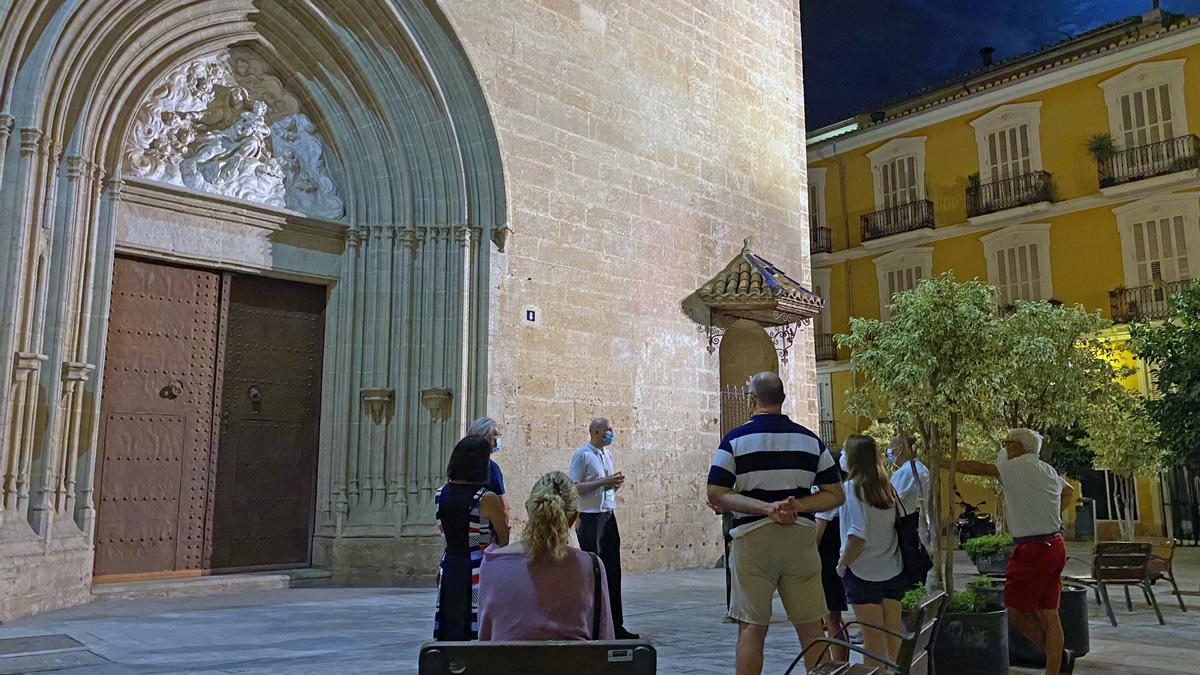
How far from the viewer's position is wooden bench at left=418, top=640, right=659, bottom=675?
7.67 ft

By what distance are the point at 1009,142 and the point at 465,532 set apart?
66.2ft

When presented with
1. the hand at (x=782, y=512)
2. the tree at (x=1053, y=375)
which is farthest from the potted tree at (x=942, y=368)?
the tree at (x=1053, y=375)

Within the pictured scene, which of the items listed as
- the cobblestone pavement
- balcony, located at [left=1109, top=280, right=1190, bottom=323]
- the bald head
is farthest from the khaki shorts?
balcony, located at [left=1109, top=280, right=1190, bottom=323]

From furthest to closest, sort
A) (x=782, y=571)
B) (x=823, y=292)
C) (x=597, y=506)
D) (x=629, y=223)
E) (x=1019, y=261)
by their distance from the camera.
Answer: (x=823, y=292), (x=1019, y=261), (x=629, y=223), (x=597, y=506), (x=782, y=571)

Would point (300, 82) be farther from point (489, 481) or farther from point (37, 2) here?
point (489, 481)

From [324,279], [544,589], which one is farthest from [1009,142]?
[544,589]

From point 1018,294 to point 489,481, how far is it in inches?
750

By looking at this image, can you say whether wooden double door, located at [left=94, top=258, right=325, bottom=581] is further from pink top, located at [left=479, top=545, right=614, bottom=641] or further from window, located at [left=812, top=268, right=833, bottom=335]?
window, located at [left=812, top=268, right=833, bottom=335]

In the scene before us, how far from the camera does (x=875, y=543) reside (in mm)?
4465

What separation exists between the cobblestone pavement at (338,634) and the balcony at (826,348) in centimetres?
1532

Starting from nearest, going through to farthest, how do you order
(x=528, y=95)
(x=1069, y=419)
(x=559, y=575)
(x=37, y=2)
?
(x=559, y=575)
(x=37, y=2)
(x=528, y=95)
(x=1069, y=419)

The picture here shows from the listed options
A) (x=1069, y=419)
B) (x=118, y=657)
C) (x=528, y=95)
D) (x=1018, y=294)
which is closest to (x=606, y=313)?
(x=528, y=95)

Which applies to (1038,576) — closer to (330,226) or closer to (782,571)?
(782,571)

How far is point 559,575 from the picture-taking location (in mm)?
2924
